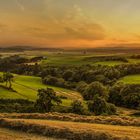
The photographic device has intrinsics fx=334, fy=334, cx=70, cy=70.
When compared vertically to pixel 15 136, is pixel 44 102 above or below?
below

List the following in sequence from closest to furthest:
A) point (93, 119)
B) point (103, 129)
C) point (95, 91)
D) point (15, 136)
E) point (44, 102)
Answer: point (15, 136) → point (103, 129) → point (93, 119) → point (44, 102) → point (95, 91)

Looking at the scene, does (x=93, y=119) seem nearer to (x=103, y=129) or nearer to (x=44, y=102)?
(x=103, y=129)

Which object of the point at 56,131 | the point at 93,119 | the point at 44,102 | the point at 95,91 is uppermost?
the point at 56,131

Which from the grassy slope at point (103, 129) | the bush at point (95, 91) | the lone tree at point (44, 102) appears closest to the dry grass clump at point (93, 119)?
the grassy slope at point (103, 129)

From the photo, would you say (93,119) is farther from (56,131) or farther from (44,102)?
(44,102)

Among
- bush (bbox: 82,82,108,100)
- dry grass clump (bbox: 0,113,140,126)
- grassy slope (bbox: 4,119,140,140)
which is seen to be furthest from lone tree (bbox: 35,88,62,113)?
grassy slope (bbox: 4,119,140,140)

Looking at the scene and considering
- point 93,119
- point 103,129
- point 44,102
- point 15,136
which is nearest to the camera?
point 15,136

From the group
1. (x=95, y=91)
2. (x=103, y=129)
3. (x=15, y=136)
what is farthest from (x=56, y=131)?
(x=95, y=91)

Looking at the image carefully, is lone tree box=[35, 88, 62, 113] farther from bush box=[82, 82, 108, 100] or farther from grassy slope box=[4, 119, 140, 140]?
grassy slope box=[4, 119, 140, 140]

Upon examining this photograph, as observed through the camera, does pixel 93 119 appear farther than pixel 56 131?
Yes
